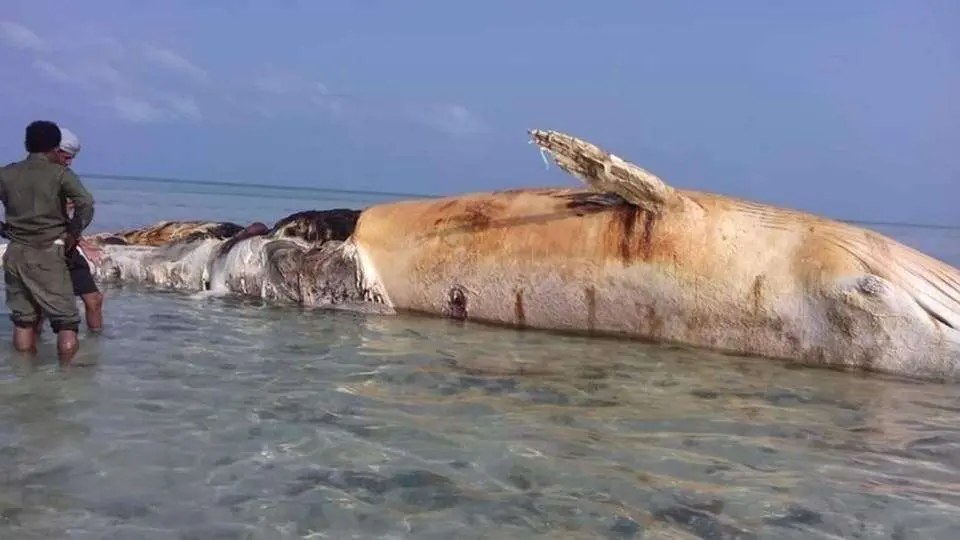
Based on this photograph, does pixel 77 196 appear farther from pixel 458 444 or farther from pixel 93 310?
pixel 458 444

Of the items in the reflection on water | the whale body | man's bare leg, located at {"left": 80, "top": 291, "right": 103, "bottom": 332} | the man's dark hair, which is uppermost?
the man's dark hair

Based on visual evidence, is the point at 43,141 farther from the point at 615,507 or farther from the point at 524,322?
the point at 615,507

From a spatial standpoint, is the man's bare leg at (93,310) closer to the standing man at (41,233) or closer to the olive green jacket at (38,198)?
the standing man at (41,233)

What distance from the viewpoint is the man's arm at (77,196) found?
23.7 ft

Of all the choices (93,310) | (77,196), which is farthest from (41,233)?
(93,310)

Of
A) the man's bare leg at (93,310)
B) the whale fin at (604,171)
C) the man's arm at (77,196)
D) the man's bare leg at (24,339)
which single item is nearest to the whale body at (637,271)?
the whale fin at (604,171)

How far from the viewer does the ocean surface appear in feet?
14.3

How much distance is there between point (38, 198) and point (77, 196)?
0.95 ft

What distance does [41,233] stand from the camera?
735cm

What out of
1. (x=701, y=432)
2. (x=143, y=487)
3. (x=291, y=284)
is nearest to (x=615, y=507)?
(x=701, y=432)

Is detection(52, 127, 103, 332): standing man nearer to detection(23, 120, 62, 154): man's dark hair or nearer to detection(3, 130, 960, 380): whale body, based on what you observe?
detection(23, 120, 62, 154): man's dark hair

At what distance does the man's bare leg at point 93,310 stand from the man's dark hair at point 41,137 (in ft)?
4.94

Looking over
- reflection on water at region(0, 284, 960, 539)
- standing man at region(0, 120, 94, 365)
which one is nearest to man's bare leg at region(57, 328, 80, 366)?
standing man at region(0, 120, 94, 365)

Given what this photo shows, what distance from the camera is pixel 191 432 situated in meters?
5.43
